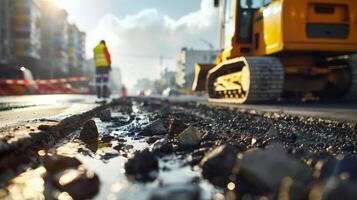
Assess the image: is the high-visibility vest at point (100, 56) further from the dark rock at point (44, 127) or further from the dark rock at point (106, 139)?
the dark rock at point (44, 127)

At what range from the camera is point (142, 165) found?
193 cm

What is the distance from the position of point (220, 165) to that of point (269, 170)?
45 cm

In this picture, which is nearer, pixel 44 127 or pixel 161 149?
pixel 161 149

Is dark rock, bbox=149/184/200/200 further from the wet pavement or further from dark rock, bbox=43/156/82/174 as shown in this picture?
dark rock, bbox=43/156/82/174

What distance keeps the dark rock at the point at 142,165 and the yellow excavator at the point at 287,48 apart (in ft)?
18.6

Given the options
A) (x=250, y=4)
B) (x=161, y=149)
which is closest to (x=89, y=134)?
(x=161, y=149)

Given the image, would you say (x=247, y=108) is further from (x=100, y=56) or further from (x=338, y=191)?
(x=100, y=56)

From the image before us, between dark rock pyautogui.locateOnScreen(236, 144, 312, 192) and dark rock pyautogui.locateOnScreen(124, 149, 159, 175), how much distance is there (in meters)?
0.57

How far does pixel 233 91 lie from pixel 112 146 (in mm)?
6863

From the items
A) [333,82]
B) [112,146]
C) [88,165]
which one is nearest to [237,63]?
[333,82]

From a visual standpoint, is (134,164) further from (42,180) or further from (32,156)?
(32,156)

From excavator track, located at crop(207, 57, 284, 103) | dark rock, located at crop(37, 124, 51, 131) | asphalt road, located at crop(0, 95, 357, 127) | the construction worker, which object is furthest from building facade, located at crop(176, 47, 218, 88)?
dark rock, located at crop(37, 124, 51, 131)

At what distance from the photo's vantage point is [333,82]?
9.28 metres

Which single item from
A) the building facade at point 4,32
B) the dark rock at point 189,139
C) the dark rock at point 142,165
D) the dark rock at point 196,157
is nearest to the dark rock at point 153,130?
the dark rock at point 189,139
